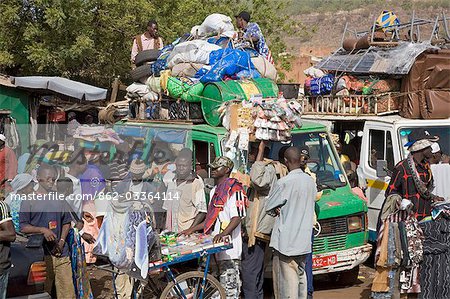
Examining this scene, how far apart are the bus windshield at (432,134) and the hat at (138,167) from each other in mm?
3574

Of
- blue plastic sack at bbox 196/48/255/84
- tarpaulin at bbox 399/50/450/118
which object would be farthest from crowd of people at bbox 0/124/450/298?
tarpaulin at bbox 399/50/450/118

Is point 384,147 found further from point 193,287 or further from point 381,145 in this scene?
point 193,287

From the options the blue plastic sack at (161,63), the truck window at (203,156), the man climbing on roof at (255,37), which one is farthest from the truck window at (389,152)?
the blue plastic sack at (161,63)

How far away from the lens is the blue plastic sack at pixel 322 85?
36.4 ft

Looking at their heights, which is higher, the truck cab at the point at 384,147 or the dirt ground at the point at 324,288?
the truck cab at the point at 384,147

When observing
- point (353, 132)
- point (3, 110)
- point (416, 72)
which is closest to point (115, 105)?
point (3, 110)

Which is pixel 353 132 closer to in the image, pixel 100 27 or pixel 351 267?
pixel 351 267

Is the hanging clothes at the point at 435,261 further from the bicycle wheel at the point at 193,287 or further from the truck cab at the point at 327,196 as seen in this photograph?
the bicycle wheel at the point at 193,287

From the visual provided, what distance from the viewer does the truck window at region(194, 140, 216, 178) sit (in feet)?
24.4

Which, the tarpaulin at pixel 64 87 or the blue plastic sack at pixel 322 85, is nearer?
the blue plastic sack at pixel 322 85

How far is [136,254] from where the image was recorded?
5.49 m

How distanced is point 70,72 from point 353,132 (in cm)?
1012

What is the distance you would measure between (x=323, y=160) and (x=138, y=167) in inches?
90.7

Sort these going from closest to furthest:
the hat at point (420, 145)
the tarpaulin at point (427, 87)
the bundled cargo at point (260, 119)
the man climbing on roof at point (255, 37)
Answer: the hat at point (420, 145) → the bundled cargo at point (260, 119) → the man climbing on roof at point (255, 37) → the tarpaulin at point (427, 87)
